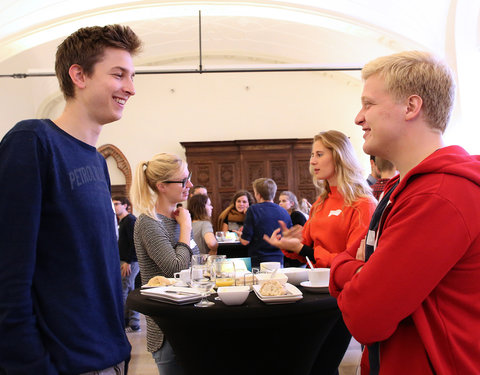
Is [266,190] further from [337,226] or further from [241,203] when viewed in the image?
[337,226]

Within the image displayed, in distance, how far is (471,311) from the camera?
1122 millimetres

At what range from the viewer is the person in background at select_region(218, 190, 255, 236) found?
7.23 m

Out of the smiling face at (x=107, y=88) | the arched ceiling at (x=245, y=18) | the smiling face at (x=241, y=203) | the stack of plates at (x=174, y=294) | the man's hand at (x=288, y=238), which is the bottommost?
the smiling face at (x=241, y=203)

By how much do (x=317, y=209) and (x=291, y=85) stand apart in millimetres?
10020

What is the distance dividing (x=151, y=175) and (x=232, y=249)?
360 cm

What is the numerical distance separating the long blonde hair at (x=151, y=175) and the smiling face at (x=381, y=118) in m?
1.67

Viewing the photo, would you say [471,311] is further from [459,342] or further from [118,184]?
[118,184]

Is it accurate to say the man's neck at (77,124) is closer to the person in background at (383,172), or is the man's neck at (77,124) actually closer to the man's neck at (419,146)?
the man's neck at (419,146)

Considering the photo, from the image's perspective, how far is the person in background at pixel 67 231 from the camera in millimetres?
1144

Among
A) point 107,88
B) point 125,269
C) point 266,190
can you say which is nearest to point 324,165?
point 107,88

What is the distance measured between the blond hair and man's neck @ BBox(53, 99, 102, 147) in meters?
0.99

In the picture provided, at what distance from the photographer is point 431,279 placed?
3.60ft

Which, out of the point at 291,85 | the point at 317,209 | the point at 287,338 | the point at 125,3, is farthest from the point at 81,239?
the point at 291,85

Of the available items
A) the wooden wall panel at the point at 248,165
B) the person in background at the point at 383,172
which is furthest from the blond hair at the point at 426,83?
the wooden wall panel at the point at 248,165
